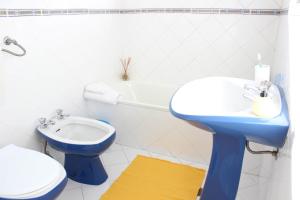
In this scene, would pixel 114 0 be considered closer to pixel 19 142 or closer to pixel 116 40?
pixel 116 40

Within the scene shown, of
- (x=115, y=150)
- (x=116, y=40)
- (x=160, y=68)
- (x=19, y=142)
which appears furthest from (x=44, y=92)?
(x=160, y=68)

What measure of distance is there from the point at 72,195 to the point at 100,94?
858 millimetres

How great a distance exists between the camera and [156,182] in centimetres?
192

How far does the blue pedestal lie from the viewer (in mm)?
1191

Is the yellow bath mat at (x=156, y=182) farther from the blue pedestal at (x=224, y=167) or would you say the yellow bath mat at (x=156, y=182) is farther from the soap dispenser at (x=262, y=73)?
the soap dispenser at (x=262, y=73)

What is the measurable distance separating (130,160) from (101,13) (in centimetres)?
135

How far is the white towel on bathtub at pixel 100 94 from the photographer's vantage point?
2.22 meters

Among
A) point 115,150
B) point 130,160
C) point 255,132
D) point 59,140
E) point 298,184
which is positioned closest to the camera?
point 298,184

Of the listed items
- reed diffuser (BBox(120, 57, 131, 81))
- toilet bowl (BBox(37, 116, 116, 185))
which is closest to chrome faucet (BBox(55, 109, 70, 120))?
toilet bowl (BBox(37, 116, 116, 185))

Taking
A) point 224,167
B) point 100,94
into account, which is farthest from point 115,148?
point 224,167

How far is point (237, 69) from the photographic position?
91.0 inches

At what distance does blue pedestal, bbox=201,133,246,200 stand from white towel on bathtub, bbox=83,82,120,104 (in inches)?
45.7

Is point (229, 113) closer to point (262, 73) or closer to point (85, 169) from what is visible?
point (262, 73)

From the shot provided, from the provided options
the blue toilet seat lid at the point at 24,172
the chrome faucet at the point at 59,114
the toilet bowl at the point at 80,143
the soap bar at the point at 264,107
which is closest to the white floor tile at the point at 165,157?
the toilet bowl at the point at 80,143
